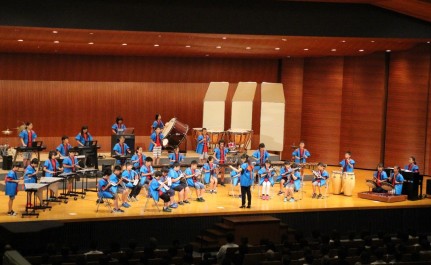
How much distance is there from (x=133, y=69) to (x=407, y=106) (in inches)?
371

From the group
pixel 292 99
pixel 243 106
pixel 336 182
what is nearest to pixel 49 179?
pixel 336 182

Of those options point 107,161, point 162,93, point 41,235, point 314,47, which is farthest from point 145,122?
point 41,235

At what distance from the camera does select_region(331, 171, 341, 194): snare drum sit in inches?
846

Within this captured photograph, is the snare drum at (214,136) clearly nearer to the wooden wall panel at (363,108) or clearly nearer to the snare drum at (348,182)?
the wooden wall panel at (363,108)

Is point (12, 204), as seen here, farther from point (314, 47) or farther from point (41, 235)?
point (314, 47)

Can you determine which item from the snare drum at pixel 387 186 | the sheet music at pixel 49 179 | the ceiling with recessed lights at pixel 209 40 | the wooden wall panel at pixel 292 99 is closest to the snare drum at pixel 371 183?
the snare drum at pixel 387 186

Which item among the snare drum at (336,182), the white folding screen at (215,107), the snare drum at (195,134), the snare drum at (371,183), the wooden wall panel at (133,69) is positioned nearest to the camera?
the snare drum at (371,183)

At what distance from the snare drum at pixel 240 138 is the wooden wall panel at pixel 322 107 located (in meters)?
3.41

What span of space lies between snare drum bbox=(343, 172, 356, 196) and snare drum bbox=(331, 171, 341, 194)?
197 mm

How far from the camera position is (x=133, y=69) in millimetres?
26969

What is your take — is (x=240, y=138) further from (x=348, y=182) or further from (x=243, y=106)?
(x=348, y=182)

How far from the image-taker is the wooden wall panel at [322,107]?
27.3 meters

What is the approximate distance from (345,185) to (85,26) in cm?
827

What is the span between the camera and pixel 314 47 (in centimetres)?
2353
